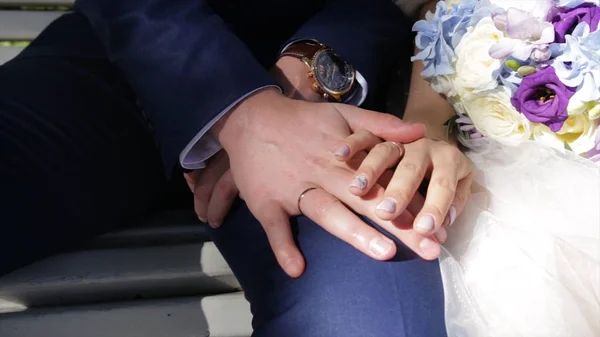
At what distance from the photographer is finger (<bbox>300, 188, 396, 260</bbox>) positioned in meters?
0.82

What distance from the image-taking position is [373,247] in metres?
0.82

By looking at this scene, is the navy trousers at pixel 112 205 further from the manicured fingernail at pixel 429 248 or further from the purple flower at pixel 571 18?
the purple flower at pixel 571 18

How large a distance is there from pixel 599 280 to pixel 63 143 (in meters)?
0.83

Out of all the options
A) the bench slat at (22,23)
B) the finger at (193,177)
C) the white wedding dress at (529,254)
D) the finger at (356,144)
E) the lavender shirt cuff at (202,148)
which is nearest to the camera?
the white wedding dress at (529,254)

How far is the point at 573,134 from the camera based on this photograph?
918mm

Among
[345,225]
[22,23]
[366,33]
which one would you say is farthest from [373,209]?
[22,23]

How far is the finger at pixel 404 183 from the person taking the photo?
79 centimetres

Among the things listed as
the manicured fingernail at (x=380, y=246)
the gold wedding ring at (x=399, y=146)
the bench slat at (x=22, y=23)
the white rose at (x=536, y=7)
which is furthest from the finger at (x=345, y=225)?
the bench slat at (x=22, y=23)

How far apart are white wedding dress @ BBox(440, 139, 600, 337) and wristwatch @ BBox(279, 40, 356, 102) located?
309mm

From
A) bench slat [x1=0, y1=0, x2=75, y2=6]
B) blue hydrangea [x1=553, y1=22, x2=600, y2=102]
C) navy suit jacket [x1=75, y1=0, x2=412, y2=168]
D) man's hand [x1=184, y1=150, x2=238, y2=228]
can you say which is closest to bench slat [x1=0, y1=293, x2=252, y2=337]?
man's hand [x1=184, y1=150, x2=238, y2=228]

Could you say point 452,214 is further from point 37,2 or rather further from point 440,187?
point 37,2

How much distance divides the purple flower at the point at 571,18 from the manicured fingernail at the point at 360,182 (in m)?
0.33

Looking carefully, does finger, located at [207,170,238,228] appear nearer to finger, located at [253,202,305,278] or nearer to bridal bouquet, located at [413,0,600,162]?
finger, located at [253,202,305,278]

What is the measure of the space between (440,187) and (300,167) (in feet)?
0.63
